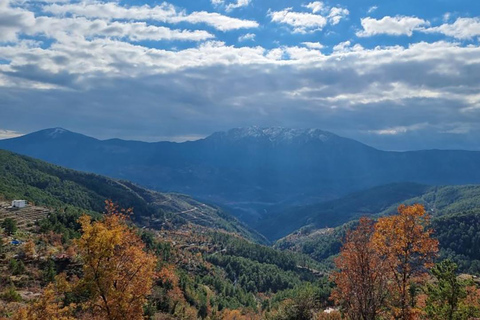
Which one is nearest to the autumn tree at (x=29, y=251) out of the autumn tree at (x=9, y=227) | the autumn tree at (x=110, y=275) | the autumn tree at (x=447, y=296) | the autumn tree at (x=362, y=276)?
the autumn tree at (x=9, y=227)

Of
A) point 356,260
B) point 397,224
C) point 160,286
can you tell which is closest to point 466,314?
point 397,224

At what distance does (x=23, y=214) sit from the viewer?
4953 inches

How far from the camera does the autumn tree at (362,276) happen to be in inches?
1228

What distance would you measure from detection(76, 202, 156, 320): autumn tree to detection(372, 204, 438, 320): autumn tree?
24439 millimetres

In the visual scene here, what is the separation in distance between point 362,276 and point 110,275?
905 inches

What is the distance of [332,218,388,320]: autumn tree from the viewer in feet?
102

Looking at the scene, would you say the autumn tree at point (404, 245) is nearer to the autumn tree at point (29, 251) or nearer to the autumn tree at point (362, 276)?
the autumn tree at point (362, 276)

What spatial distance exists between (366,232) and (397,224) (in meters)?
7.89

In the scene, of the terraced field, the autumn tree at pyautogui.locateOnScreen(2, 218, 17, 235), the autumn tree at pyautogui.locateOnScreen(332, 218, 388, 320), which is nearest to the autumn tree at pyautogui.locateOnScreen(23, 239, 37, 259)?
the autumn tree at pyautogui.locateOnScreen(2, 218, 17, 235)

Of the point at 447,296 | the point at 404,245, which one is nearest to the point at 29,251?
the point at 404,245

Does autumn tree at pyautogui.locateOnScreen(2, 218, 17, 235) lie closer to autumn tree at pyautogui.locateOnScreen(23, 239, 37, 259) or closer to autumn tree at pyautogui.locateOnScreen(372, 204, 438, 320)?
autumn tree at pyautogui.locateOnScreen(23, 239, 37, 259)

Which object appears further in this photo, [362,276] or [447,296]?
[447,296]

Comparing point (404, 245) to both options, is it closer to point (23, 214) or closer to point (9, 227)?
point (9, 227)

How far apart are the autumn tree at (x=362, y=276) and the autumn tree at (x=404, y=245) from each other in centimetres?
417
